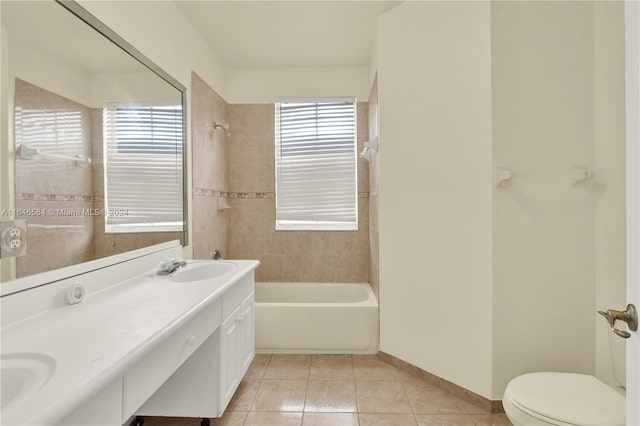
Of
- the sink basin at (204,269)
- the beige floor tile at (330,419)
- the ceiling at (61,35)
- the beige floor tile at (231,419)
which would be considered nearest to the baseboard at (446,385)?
the beige floor tile at (330,419)

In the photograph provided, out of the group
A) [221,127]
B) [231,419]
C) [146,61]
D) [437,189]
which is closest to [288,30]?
[221,127]

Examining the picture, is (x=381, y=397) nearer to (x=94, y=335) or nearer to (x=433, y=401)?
(x=433, y=401)

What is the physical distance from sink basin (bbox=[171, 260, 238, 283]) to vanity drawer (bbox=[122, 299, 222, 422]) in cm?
55

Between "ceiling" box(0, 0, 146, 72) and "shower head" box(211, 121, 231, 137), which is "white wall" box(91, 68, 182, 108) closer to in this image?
"ceiling" box(0, 0, 146, 72)

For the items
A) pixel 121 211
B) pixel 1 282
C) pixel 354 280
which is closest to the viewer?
pixel 1 282

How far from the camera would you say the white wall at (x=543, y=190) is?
65.0 inches

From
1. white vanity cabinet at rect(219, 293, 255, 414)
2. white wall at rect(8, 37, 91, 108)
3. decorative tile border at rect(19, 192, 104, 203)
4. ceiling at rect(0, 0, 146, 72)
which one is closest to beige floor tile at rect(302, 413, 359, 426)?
white vanity cabinet at rect(219, 293, 255, 414)

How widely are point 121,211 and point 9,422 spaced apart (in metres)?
1.24

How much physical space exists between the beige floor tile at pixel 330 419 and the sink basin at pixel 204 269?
993 mm

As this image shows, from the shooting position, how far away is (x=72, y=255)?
1.28 m

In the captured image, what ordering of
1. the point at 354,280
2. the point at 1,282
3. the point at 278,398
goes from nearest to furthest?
the point at 1,282
the point at 278,398
the point at 354,280

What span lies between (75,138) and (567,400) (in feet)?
7.95

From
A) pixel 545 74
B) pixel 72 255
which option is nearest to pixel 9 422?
pixel 72 255

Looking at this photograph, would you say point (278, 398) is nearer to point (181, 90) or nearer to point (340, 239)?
point (340, 239)
